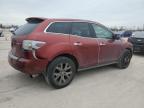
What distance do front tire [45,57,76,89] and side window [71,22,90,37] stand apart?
2.54ft

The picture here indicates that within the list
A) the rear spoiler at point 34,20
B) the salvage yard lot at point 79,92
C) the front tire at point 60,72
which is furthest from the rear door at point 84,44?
the rear spoiler at point 34,20

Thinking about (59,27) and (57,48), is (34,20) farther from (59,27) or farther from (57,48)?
(57,48)

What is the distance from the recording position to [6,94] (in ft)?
12.2

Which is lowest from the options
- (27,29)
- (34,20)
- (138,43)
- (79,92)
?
(79,92)

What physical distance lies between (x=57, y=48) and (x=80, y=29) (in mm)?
1046

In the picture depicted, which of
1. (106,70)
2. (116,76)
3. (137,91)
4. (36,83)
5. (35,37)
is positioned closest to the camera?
(35,37)

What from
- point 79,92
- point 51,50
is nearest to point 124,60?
point 79,92

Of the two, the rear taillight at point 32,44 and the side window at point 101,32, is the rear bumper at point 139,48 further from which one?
the rear taillight at point 32,44

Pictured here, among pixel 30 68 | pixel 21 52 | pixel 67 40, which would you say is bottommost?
pixel 30 68

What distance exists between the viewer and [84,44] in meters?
4.46

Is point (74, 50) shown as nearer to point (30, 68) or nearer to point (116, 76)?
point (30, 68)

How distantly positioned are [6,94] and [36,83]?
881 millimetres

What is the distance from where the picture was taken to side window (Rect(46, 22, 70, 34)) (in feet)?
→ 13.1

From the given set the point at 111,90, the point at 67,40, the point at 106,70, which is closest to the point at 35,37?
the point at 67,40
